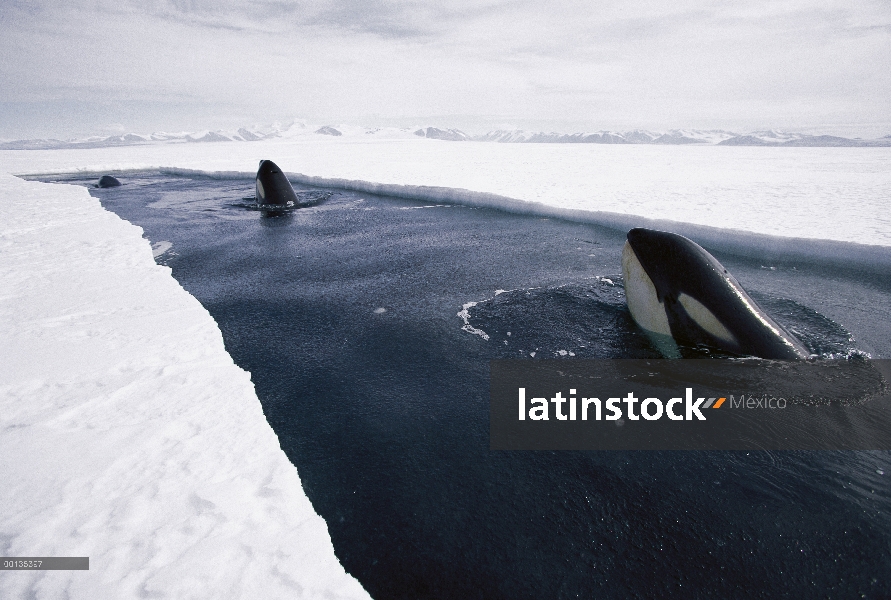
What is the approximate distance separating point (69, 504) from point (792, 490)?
421cm

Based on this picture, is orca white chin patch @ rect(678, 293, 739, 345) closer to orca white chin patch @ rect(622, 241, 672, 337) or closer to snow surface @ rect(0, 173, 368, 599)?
orca white chin patch @ rect(622, 241, 672, 337)

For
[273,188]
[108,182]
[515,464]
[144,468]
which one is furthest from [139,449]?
[108,182]

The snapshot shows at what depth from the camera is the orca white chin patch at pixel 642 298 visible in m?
4.51

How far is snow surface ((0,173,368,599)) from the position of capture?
2.17 meters

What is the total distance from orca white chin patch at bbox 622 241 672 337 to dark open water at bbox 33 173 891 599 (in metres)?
0.19

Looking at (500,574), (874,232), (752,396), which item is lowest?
(500,574)

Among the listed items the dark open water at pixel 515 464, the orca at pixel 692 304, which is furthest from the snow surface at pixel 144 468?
the orca at pixel 692 304

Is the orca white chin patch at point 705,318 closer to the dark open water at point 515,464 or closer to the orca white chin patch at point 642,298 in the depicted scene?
the orca white chin patch at point 642,298

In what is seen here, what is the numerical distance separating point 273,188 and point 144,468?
1230cm

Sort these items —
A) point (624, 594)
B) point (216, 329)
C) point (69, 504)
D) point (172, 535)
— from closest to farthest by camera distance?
1. point (624, 594)
2. point (172, 535)
3. point (69, 504)
4. point (216, 329)

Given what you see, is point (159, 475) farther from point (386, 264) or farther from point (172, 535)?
point (386, 264)

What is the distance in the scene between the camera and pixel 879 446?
10.2 feet

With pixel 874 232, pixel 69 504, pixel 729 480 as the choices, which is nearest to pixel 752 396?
pixel 729 480

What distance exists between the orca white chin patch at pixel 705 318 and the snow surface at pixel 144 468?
3589 mm
